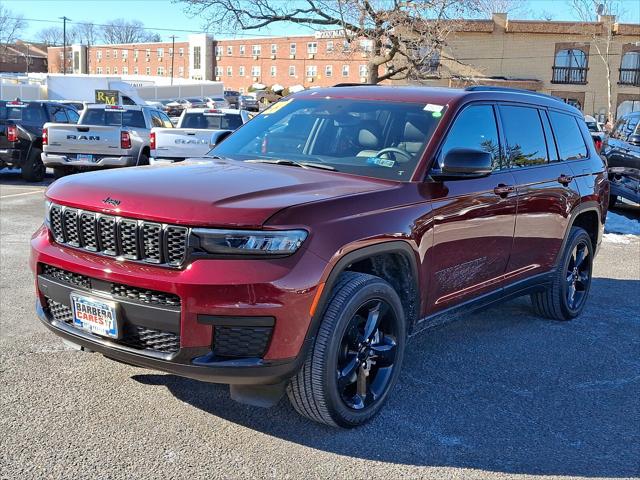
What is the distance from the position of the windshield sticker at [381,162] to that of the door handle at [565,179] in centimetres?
200

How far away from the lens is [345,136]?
4.45 m

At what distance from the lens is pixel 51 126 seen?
13.3 m

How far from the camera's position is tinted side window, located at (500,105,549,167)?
4930 millimetres

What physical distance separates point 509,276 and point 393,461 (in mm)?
2084

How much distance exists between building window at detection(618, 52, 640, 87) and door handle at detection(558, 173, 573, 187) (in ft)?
157

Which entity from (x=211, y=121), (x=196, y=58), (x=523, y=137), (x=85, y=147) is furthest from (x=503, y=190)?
(x=196, y=58)

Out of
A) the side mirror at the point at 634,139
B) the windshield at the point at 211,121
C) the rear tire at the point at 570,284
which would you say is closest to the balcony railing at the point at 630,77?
the side mirror at the point at 634,139

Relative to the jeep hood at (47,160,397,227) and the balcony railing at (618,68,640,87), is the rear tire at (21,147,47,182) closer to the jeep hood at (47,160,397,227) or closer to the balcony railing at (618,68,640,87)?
the jeep hood at (47,160,397,227)

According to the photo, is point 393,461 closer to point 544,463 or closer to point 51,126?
point 544,463

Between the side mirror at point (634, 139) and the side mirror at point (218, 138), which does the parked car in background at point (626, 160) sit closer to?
the side mirror at point (634, 139)

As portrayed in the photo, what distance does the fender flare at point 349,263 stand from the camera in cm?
322

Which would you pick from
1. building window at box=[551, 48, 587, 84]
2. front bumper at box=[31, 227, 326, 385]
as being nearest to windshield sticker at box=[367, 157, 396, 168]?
front bumper at box=[31, 227, 326, 385]

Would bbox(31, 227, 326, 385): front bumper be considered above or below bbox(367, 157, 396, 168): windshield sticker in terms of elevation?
below

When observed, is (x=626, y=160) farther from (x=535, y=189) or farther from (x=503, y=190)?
(x=503, y=190)
